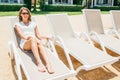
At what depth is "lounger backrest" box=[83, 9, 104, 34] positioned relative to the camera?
22.8 feet

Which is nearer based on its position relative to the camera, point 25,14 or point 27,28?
point 25,14

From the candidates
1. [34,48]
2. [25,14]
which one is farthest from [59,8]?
[34,48]

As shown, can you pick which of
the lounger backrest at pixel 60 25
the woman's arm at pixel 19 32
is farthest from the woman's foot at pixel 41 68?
the lounger backrest at pixel 60 25

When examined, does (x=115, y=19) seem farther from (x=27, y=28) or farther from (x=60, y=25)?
(x=27, y=28)

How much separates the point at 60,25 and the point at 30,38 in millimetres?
1775

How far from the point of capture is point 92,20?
23.3 ft

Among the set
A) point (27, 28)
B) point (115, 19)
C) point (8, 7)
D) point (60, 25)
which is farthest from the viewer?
point (8, 7)

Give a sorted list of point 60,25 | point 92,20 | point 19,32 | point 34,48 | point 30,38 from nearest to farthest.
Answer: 1. point 34,48
2. point 30,38
3. point 19,32
4. point 60,25
5. point 92,20

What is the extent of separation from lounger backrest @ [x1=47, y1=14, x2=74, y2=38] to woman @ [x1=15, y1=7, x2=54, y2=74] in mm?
769

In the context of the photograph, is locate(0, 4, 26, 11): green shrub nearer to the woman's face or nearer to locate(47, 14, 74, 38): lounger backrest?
locate(47, 14, 74, 38): lounger backrest

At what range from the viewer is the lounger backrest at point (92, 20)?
6.94 m

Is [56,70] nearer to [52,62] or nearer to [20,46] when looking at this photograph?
[52,62]

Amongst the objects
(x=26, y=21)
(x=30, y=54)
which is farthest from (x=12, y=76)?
(x=26, y=21)

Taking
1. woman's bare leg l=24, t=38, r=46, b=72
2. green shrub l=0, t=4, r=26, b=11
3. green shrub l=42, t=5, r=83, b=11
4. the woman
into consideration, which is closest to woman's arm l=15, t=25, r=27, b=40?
the woman
